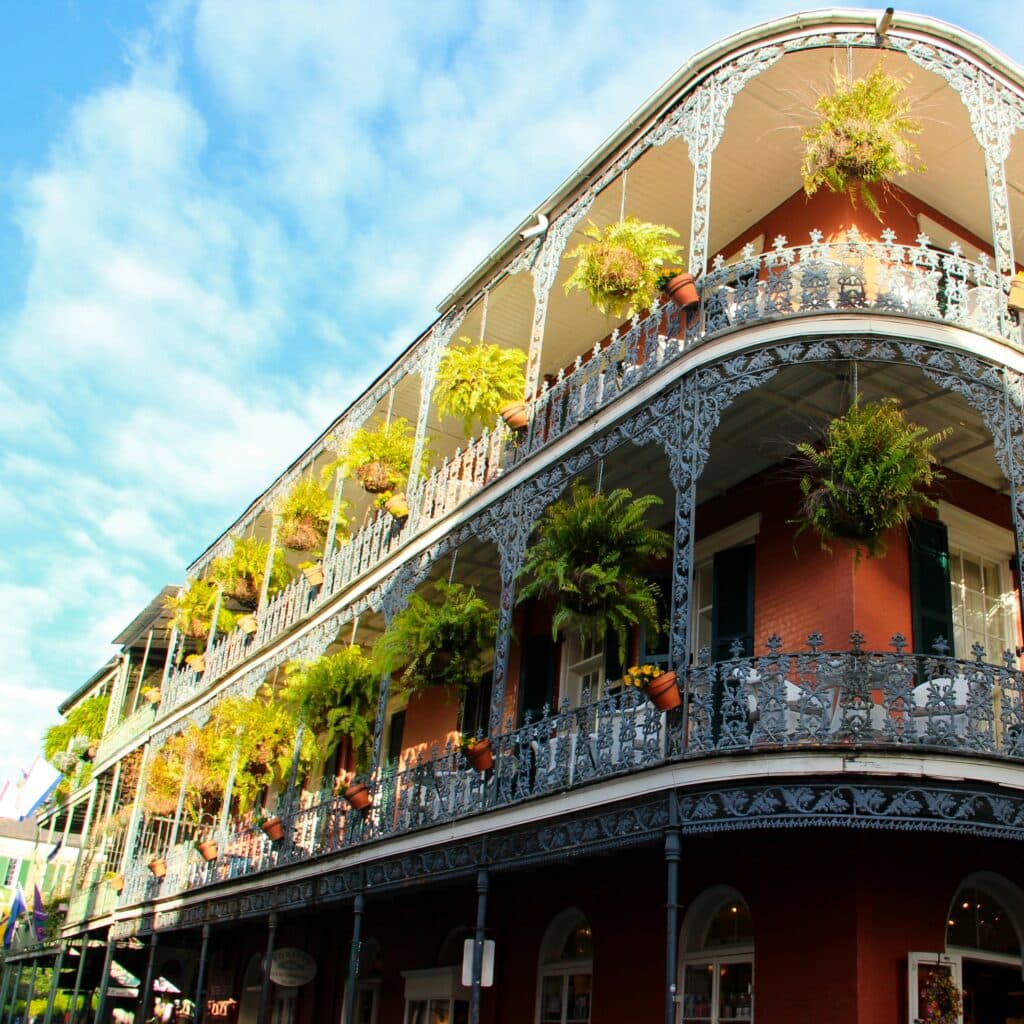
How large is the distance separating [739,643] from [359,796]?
4629 mm

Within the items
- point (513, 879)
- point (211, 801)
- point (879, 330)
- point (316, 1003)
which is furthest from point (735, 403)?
point (211, 801)

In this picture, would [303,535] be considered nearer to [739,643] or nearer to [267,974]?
[267,974]

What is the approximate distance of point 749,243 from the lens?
13445 mm

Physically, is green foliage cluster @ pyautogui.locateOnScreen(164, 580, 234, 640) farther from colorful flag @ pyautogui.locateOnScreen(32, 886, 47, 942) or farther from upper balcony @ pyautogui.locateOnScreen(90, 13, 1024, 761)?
colorful flag @ pyautogui.locateOnScreen(32, 886, 47, 942)

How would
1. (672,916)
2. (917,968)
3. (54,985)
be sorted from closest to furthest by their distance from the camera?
(672,916) < (917,968) < (54,985)

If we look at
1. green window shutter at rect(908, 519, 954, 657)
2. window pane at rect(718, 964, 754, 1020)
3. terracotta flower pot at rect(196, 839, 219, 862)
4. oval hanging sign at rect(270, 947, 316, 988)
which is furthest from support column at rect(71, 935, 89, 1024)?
green window shutter at rect(908, 519, 954, 657)

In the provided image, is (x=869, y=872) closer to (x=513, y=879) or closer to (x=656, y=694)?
(x=656, y=694)

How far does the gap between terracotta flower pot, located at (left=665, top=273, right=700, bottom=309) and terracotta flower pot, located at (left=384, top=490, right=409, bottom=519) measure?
229 inches

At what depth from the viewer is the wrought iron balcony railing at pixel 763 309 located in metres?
9.73

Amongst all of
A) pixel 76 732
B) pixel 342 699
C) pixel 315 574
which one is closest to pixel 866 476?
pixel 342 699

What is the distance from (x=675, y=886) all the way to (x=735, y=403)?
175 inches

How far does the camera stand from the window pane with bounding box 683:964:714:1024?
32.9 ft

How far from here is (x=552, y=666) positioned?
45.3ft

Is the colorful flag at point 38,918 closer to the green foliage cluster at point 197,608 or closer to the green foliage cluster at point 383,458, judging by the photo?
the green foliage cluster at point 197,608
